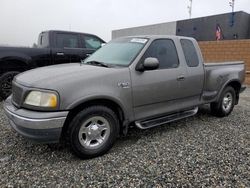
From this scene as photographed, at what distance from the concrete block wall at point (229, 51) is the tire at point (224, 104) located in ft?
21.6

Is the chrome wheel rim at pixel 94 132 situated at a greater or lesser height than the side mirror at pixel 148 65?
lesser

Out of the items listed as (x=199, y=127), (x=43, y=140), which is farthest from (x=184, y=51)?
(x=43, y=140)

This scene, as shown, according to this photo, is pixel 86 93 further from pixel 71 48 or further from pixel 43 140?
pixel 71 48

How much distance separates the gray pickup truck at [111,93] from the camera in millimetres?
3076

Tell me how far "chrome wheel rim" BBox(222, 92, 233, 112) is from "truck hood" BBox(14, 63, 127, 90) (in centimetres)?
319

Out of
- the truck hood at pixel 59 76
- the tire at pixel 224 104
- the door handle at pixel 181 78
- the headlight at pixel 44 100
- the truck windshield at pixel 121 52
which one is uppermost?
the truck windshield at pixel 121 52

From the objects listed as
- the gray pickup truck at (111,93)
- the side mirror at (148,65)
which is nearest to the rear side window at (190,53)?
the gray pickup truck at (111,93)

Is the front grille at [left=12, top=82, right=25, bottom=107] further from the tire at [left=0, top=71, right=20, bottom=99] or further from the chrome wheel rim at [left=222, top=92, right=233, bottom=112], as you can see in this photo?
the chrome wheel rim at [left=222, top=92, right=233, bottom=112]

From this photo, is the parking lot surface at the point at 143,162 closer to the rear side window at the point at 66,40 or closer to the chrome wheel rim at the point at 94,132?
the chrome wheel rim at the point at 94,132

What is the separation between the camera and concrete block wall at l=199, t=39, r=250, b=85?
38.3 ft

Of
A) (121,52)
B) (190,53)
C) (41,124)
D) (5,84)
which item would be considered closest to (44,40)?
(5,84)

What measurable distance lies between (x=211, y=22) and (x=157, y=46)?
18.8 m

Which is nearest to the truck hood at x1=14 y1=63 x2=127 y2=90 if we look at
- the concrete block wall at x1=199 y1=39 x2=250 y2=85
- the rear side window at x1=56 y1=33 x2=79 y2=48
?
the rear side window at x1=56 y1=33 x2=79 y2=48

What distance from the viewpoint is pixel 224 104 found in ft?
18.5
